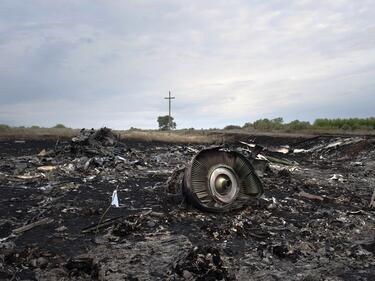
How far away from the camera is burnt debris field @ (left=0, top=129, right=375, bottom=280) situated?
588cm

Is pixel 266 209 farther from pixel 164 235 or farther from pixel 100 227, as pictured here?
pixel 100 227

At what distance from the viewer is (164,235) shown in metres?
6.94

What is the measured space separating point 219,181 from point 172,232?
147 centimetres

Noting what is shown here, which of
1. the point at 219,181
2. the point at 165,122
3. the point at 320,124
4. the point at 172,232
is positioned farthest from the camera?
the point at 165,122

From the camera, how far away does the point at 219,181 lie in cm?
811

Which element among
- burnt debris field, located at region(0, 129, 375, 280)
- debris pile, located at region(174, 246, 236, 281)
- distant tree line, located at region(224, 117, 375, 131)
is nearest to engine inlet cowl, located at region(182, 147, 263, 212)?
burnt debris field, located at region(0, 129, 375, 280)

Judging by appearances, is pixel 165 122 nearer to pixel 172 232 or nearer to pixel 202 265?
pixel 172 232

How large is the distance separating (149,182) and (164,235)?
4.45 meters

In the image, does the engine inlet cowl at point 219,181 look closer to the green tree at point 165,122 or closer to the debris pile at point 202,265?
the debris pile at point 202,265

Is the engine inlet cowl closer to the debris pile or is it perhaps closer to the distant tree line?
the debris pile

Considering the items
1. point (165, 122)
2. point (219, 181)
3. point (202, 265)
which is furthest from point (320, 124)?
point (202, 265)

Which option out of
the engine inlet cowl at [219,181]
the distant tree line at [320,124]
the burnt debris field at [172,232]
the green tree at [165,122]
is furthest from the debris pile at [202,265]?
the green tree at [165,122]

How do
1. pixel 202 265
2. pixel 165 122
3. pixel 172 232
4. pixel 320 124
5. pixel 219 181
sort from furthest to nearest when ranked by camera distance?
1. pixel 165 122
2. pixel 320 124
3. pixel 219 181
4. pixel 172 232
5. pixel 202 265

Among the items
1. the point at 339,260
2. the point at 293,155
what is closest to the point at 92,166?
the point at 339,260
